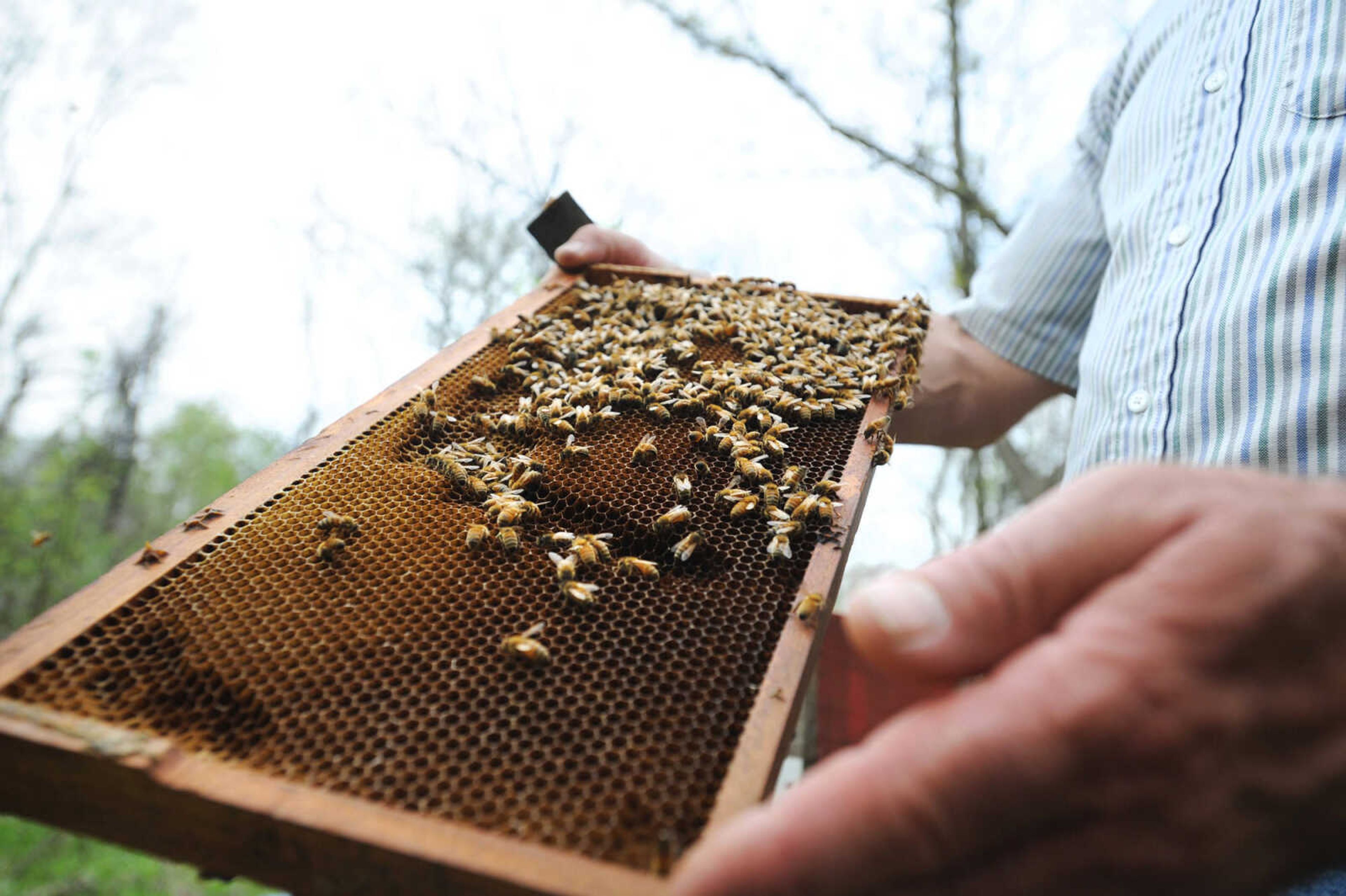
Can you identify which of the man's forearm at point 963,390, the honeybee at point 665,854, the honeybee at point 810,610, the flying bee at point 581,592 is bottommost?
the man's forearm at point 963,390

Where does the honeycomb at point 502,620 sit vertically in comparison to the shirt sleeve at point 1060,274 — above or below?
above

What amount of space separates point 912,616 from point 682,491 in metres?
1.00

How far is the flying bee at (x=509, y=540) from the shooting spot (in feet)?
5.66

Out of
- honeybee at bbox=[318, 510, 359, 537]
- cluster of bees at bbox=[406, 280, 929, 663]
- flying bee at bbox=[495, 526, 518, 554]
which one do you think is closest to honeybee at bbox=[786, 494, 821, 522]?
cluster of bees at bbox=[406, 280, 929, 663]

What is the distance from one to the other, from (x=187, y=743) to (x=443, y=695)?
1.36 feet

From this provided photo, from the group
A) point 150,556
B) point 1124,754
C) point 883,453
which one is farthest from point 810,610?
point 150,556

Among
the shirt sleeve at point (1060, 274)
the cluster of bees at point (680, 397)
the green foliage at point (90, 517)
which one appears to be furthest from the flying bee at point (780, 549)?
the green foliage at point (90, 517)

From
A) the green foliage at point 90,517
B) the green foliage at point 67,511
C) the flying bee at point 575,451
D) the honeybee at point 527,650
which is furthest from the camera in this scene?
the green foliage at point 67,511

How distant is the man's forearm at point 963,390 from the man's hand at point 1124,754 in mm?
2222

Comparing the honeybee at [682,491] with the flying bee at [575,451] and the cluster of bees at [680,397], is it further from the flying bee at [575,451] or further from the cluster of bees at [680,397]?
the flying bee at [575,451]

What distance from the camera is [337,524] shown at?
1.74m

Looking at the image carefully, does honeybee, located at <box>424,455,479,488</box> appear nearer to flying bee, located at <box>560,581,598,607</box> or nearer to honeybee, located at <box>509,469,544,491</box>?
honeybee, located at <box>509,469,544,491</box>

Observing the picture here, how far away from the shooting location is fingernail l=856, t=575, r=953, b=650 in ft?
3.29

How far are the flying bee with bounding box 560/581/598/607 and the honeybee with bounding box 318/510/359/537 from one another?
0.54m
